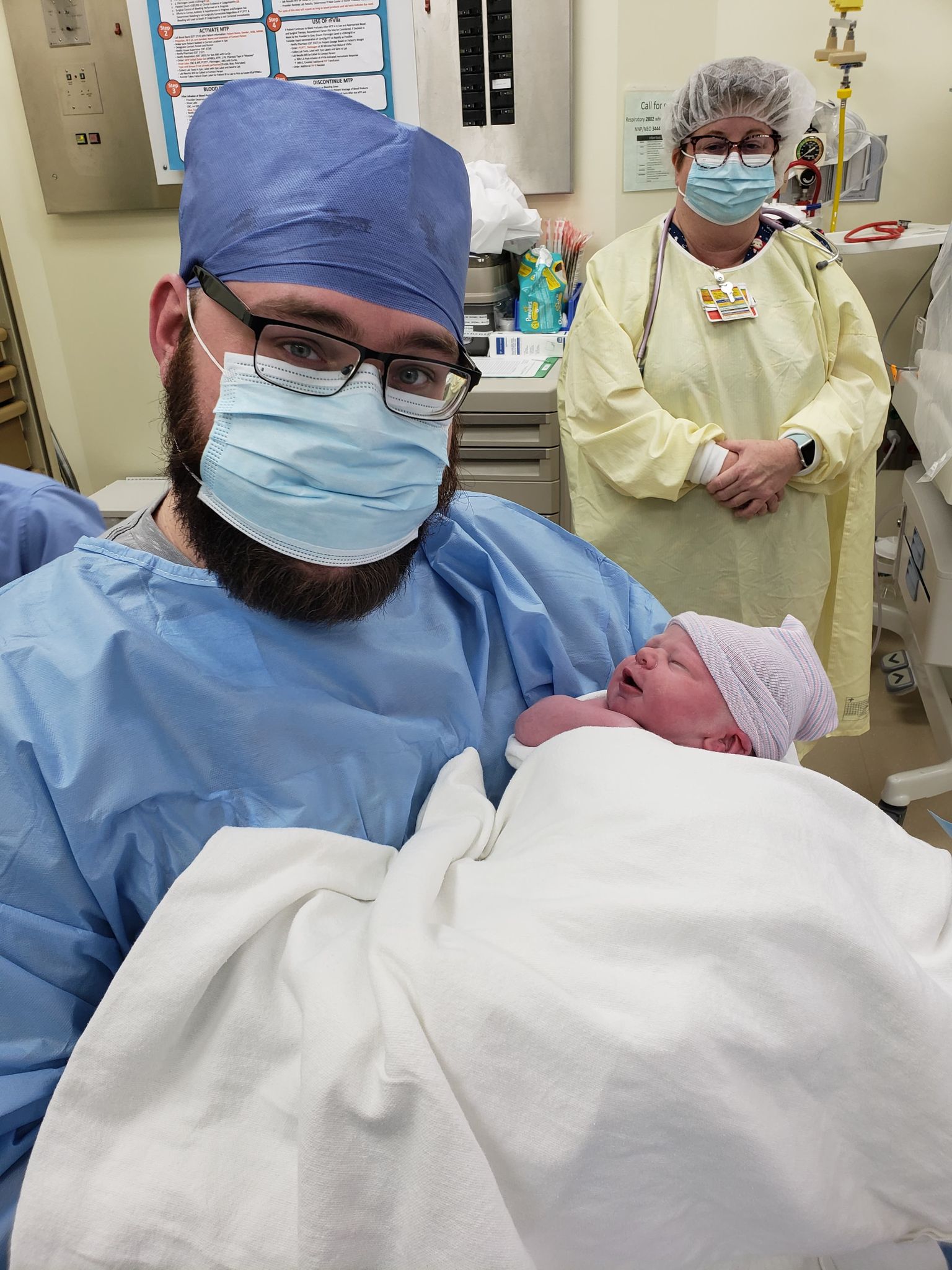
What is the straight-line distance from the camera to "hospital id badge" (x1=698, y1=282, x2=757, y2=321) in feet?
6.62

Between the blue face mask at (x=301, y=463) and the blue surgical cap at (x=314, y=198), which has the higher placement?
the blue surgical cap at (x=314, y=198)

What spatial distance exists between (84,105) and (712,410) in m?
2.38

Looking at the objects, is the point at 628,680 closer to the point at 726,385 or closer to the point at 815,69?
the point at 726,385

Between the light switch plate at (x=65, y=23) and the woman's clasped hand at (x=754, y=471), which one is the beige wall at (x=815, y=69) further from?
the light switch plate at (x=65, y=23)

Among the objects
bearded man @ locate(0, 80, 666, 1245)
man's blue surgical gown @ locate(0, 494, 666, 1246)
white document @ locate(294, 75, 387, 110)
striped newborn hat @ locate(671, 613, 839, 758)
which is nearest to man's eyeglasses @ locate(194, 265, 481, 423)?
bearded man @ locate(0, 80, 666, 1245)

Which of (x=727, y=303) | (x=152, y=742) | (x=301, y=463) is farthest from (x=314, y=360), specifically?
(x=727, y=303)

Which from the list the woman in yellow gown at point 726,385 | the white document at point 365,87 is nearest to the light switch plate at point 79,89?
the white document at point 365,87

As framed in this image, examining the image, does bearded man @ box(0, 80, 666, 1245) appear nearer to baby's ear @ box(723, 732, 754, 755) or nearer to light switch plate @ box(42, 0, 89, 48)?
baby's ear @ box(723, 732, 754, 755)

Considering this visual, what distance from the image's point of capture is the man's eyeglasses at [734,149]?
196 centimetres

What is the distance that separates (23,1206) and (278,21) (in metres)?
3.15

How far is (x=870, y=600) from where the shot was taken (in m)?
2.32

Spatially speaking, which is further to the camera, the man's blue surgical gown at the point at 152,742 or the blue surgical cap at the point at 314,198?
the blue surgical cap at the point at 314,198

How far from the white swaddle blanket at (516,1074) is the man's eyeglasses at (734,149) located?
64.3 inches

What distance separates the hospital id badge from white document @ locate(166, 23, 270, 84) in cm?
174
